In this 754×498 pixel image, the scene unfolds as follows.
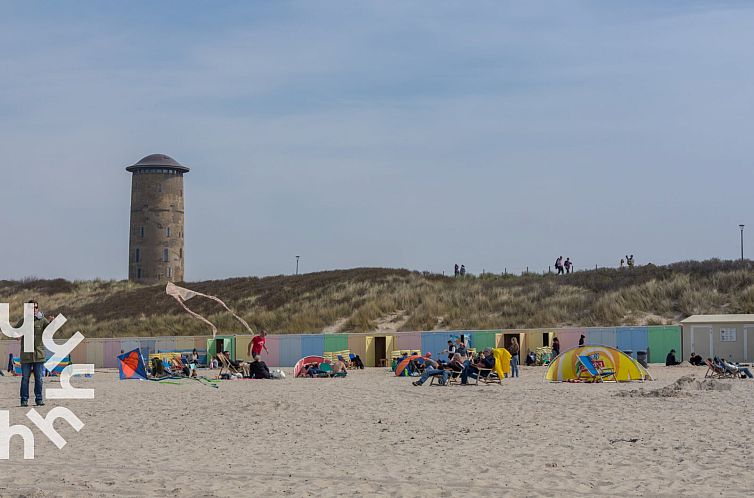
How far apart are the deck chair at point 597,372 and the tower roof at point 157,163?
2115 inches

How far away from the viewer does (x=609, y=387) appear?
19.8 metres

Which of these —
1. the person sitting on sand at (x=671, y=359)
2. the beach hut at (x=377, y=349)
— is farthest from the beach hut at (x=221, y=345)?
the person sitting on sand at (x=671, y=359)

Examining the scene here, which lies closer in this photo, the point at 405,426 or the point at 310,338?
the point at 405,426

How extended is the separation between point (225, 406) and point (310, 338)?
20461mm

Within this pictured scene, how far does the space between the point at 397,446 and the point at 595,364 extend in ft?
39.9

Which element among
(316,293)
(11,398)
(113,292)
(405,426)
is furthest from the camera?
(113,292)

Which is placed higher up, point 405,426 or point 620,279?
point 620,279

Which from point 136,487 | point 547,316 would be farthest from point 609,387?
point 547,316

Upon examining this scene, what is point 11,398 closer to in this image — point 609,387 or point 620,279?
point 609,387

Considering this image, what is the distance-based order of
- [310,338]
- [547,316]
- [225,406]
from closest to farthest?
[225,406] → [310,338] → [547,316]

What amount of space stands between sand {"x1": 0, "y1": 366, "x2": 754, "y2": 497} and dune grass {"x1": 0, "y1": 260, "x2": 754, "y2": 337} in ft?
84.8

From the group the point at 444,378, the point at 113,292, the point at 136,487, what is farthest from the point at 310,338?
the point at 113,292

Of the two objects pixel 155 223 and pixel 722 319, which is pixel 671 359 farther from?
pixel 155 223

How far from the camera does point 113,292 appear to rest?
209 ft
